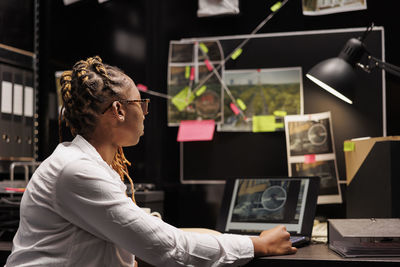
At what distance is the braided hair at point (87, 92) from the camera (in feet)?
3.80

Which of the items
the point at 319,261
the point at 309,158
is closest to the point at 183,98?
the point at 309,158

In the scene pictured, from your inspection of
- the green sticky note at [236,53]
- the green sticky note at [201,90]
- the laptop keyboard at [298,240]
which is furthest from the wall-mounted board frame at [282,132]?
the laptop keyboard at [298,240]

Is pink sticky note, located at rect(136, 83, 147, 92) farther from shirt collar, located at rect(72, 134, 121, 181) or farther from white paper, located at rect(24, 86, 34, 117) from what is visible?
shirt collar, located at rect(72, 134, 121, 181)

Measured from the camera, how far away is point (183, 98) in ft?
6.80

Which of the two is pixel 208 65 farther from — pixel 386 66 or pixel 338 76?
pixel 386 66

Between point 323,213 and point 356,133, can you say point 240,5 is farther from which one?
point 323,213

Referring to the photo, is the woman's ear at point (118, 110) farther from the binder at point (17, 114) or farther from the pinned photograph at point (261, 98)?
the binder at point (17, 114)

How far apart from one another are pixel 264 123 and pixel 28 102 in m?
0.96

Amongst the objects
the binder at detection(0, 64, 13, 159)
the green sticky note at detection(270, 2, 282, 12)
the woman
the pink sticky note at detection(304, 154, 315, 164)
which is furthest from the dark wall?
the woman

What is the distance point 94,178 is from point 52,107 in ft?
4.17

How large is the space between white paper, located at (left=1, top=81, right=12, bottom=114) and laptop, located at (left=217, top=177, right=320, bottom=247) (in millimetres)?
904

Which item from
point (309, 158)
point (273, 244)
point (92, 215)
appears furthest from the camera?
point (309, 158)

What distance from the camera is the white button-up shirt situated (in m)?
1.05

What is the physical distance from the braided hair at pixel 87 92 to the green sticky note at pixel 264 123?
2.90ft
